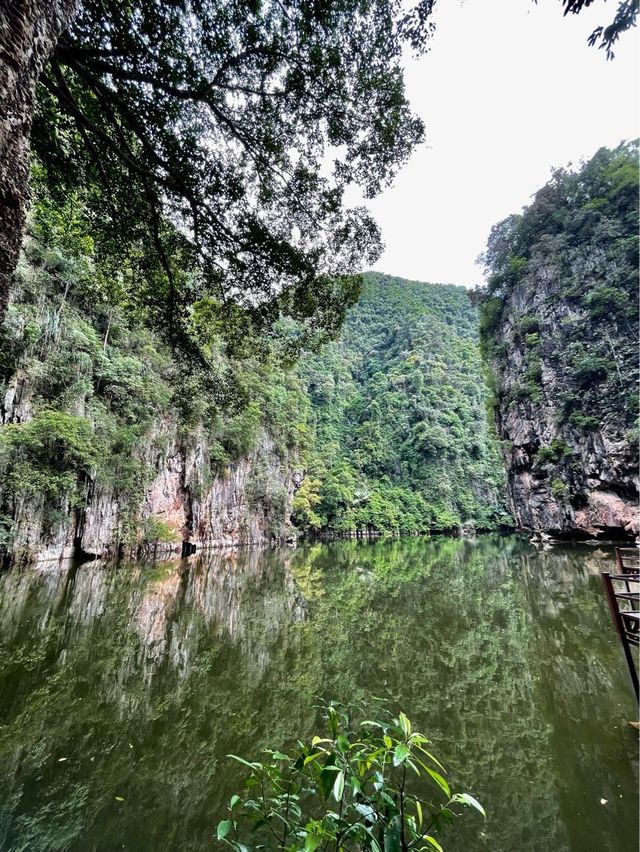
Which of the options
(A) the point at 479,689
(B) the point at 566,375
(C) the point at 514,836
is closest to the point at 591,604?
(A) the point at 479,689

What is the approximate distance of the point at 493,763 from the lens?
3.29 m

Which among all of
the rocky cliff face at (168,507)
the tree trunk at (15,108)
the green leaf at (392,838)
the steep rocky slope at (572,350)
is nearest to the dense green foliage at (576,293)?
the steep rocky slope at (572,350)

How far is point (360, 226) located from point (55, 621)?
25.4ft

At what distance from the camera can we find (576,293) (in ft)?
64.7

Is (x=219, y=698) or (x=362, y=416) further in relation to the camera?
(x=362, y=416)

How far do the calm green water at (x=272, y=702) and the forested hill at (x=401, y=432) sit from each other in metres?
26.7

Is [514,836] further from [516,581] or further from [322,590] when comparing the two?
[516,581]

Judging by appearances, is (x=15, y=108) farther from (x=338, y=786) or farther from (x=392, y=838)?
(x=392, y=838)

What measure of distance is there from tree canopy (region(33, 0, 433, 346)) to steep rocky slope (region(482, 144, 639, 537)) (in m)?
17.2

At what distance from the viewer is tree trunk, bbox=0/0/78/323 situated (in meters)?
1.49

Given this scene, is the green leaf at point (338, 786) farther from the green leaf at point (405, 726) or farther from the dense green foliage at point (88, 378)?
the dense green foliage at point (88, 378)

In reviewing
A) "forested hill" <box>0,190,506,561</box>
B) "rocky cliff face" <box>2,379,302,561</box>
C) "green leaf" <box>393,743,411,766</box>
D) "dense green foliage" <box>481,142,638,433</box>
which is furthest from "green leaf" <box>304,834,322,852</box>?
"dense green foliage" <box>481,142,638,433</box>

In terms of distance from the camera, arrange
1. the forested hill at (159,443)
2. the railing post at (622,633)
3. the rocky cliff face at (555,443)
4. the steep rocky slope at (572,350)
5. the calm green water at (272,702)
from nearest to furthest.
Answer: the calm green water at (272,702) < the railing post at (622,633) < the forested hill at (159,443) < the rocky cliff face at (555,443) < the steep rocky slope at (572,350)

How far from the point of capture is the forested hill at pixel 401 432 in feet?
132
